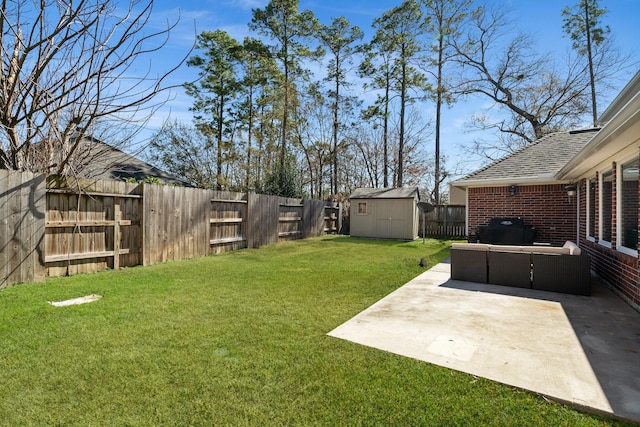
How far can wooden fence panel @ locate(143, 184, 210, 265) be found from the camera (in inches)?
267

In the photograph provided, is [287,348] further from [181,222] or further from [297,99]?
[297,99]

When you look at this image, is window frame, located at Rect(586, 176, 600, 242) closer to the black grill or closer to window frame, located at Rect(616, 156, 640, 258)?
window frame, located at Rect(616, 156, 640, 258)

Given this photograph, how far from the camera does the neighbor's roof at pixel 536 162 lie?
8.62m

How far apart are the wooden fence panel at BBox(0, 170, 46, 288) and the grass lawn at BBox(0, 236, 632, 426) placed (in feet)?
1.65

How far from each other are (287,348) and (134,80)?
141 inches

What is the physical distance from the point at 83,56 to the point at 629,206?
729 centimetres

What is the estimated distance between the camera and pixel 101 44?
12.0ft

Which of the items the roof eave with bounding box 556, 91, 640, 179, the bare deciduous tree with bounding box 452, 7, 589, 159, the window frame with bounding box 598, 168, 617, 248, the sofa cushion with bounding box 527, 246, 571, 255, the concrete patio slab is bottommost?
the concrete patio slab

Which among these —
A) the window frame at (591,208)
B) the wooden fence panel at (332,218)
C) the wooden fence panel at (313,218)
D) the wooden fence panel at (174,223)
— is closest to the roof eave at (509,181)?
the window frame at (591,208)

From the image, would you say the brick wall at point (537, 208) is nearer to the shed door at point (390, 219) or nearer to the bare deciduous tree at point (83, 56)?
the shed door at point (390, 219)

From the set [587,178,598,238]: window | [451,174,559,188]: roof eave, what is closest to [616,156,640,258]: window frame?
[587,178,598,238]: window

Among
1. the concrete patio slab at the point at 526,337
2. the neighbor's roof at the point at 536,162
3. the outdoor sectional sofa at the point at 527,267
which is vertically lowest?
the concrete patio slab at the point at 526,337

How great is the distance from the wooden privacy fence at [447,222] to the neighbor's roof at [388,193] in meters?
1.29

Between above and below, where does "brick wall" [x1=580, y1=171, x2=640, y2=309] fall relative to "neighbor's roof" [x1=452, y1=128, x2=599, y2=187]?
below
